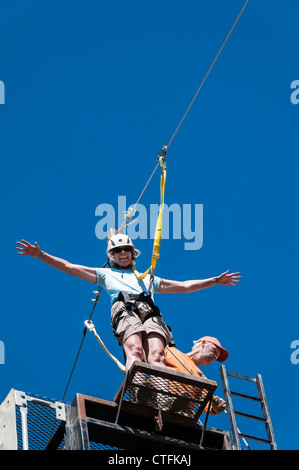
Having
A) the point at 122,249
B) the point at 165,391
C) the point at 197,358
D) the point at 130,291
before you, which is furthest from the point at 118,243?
the point at 165,391

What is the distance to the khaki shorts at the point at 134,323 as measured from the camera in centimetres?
1185

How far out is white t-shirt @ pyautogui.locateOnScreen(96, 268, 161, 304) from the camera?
12617 millimetres

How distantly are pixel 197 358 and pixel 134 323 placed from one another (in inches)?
77.0

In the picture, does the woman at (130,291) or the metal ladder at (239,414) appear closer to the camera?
the metal ladder at (239,414)

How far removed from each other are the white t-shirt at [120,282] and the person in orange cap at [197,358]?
944 mm

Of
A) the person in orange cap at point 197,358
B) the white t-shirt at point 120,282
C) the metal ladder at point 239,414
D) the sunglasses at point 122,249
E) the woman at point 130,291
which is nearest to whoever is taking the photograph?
the metal ladder at point 239,414

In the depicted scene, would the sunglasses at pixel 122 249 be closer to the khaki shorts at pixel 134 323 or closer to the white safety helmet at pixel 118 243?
the white safety helmet at pixel 118 243

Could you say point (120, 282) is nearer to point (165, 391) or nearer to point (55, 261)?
point (55, 261)

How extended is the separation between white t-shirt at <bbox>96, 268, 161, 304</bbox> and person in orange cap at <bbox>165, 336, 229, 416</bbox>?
944 millimetres

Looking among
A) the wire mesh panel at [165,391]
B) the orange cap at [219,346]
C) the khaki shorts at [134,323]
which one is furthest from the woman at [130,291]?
the orange cap at [219,346]

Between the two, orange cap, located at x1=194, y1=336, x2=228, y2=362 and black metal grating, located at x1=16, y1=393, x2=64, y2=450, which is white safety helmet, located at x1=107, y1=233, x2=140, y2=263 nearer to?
orange cap, located at x1=194, y1=336, x2=228, y2=362

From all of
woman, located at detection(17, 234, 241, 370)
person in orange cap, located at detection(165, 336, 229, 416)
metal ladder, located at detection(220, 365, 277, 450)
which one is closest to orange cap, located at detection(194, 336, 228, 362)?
person in orange cap, located at detection(165, 336, 229, 416)

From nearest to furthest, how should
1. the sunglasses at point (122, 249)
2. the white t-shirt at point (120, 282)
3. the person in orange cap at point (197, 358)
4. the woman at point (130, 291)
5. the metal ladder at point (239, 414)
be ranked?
the metal ladder at point (239, 414) → the woman at point (130, 291) → the person in orange cap at point (197, 358) → the white t-shirt at point (120, 282) → the sunglasses at point (122, 249)
